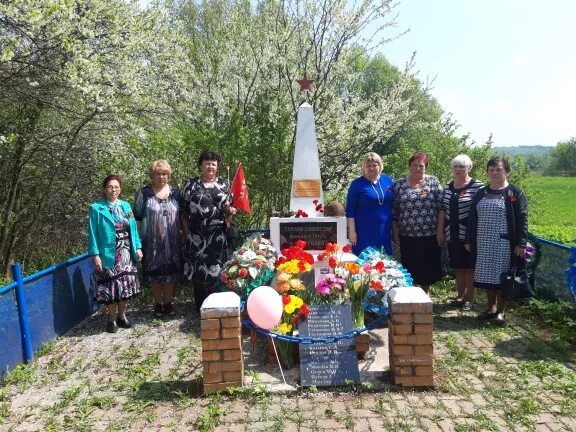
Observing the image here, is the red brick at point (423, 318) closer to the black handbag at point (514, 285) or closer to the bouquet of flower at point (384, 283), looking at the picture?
the bouquet of flower at point (384, 283)

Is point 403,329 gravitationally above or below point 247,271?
below

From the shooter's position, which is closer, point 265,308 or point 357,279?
point 265,308

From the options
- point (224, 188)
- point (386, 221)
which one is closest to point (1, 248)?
point (224, 188)

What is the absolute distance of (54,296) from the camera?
5039mm

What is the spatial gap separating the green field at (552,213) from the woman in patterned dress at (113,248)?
6317 millimetres

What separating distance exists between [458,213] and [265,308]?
279 centimetres

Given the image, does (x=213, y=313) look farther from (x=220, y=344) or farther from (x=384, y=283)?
(x=384, y=283)

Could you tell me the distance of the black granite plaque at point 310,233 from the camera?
5.35m

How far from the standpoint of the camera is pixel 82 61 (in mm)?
5160

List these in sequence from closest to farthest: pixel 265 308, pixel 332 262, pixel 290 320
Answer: pixel 265 308, pixel 290 320, pixel 332 262

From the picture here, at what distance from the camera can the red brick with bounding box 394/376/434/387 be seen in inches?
142

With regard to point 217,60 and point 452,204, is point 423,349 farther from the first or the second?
point 217,60

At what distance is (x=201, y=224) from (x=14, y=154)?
15.6 ft

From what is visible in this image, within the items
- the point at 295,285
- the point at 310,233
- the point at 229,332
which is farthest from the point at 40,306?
the point at 310,233
